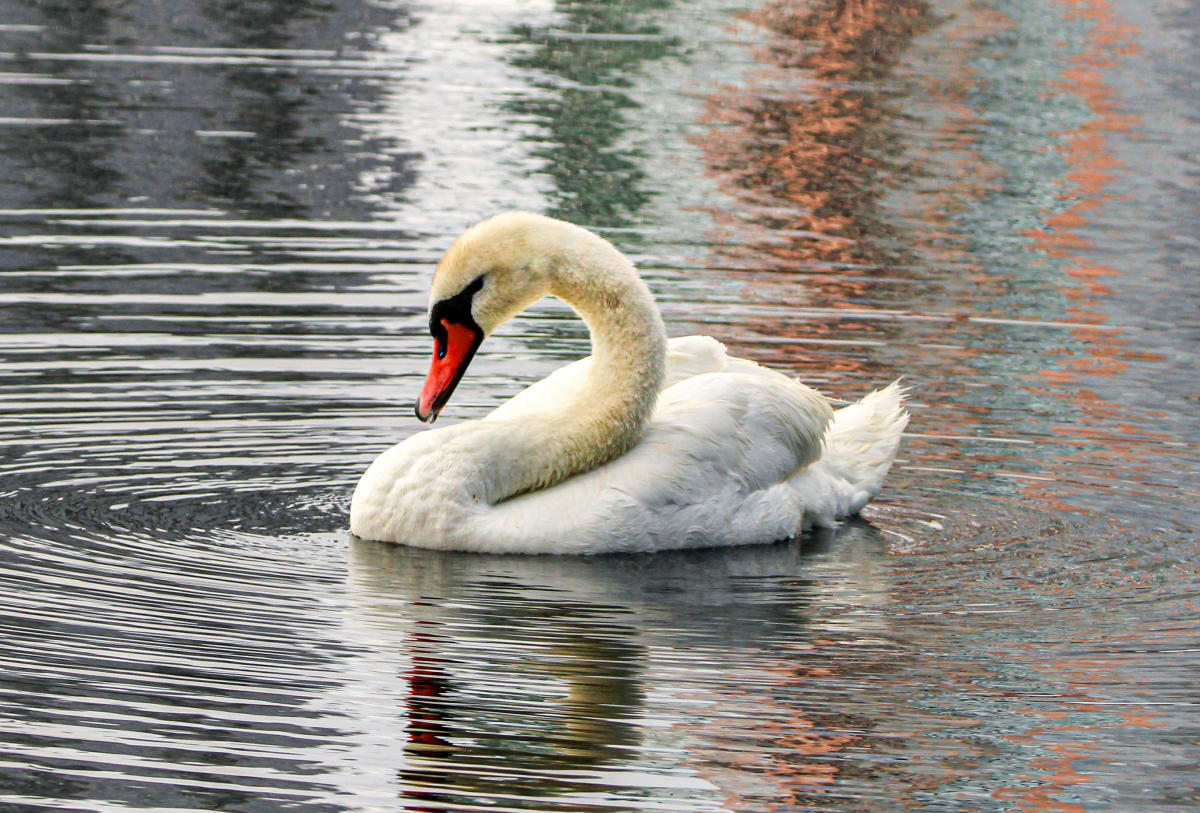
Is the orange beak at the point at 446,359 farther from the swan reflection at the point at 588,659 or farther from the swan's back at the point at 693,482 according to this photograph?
the swan reflection at the point at 588,659

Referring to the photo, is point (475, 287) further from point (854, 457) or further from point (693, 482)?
point (854, 457)

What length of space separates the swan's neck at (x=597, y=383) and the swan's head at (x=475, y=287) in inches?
4.9

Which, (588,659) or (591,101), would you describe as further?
(591,101)

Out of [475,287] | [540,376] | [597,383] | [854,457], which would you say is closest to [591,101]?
[540,376]

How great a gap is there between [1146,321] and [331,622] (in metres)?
7.67

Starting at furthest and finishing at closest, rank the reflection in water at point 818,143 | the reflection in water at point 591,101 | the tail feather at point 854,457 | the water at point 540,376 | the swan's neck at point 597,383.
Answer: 1. the reflection in water at point 591,101
2. the reflection in water at point 818,143
3. the tail feather at point 854,457
4. the swan's neck at point 597,383
5. the water at point 540,376

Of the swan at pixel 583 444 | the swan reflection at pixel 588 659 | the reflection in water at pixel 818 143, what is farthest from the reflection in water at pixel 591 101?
the swan reflection at pixel 588 659

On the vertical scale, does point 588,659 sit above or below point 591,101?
above

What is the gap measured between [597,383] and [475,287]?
71 centimetres

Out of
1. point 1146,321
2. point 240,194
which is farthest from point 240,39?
point 1146,321

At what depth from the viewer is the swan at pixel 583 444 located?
9.31 m

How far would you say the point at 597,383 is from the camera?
968 centimetres

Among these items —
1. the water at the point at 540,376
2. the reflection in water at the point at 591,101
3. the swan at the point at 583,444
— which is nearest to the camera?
the water at the point at 540,376

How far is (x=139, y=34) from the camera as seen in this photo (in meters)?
30.1
